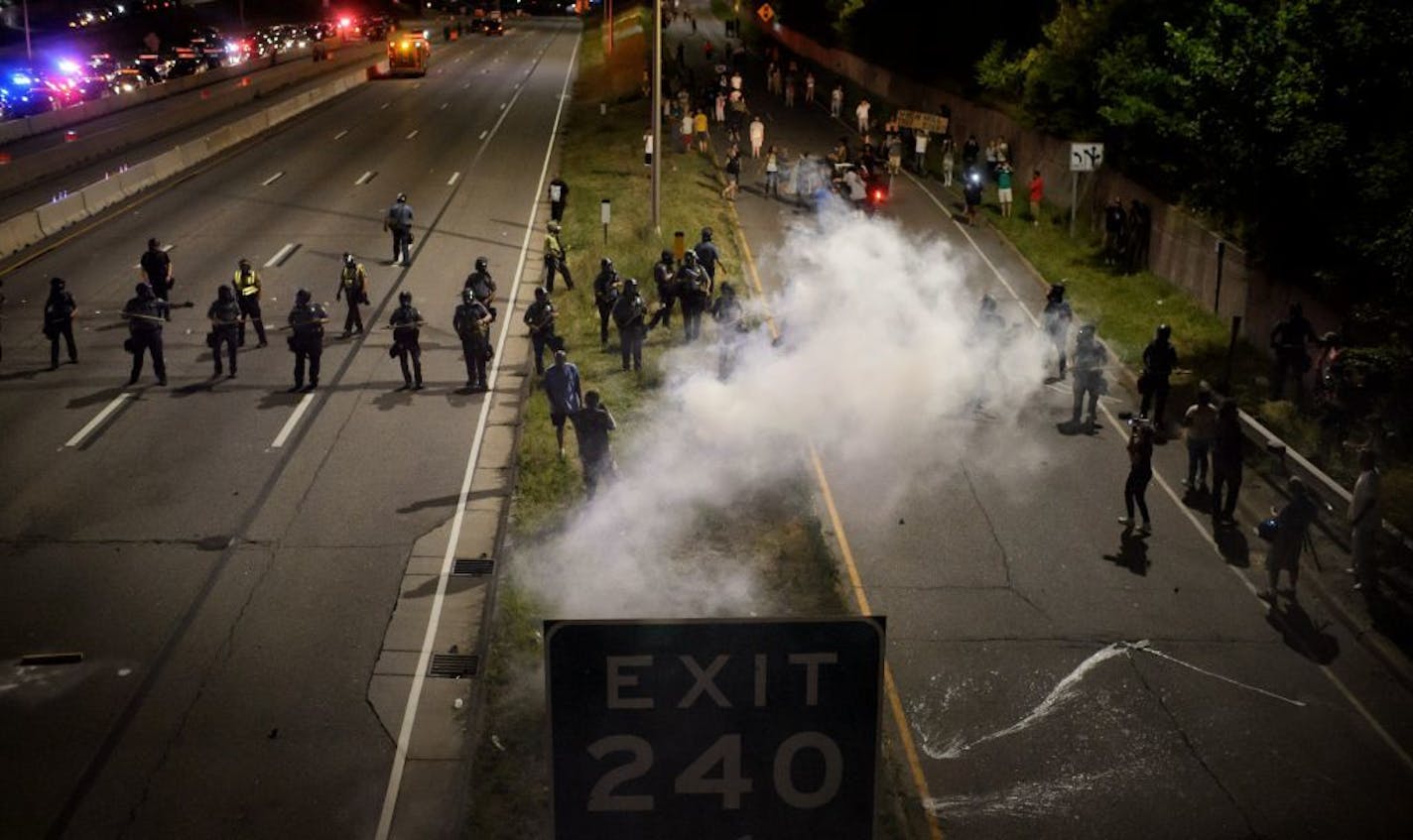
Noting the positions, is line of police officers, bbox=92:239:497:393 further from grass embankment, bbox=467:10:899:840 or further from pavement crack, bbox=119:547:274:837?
pavement crack, bbox=119:547:274:837

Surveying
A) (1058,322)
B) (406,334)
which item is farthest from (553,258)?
(1058,322)

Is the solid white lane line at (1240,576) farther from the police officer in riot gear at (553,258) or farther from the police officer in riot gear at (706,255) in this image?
the police officer in riot gear at (553,258)

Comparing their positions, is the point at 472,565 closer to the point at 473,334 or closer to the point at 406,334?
the point at 473,334

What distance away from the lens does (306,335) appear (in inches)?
793

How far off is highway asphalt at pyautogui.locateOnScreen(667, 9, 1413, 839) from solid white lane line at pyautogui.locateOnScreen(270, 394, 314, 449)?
293 inches

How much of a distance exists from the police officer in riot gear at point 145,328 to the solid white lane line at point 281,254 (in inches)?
337

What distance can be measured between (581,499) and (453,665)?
A: 4018mm

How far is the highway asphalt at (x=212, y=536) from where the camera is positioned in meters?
10.6

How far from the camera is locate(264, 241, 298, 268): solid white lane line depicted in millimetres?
28969

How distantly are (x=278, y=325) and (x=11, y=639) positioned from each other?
1251 cm

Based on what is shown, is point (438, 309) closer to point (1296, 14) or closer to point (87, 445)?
point (87, 445)

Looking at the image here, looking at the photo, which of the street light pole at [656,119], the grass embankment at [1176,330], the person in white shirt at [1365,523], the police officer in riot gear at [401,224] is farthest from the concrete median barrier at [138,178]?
the person in white shirt at [1365,523]

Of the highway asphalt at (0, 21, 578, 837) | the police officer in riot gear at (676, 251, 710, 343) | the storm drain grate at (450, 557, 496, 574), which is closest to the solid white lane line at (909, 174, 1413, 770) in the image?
the police officer in riot gear at (676, 251, 710, 343)

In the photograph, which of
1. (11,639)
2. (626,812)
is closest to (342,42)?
(11,639)
